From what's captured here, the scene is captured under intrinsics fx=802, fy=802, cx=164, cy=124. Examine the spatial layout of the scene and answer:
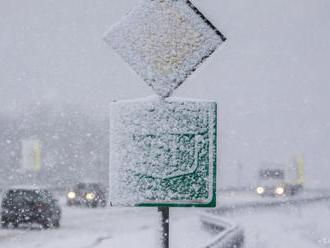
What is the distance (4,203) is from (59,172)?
230 ft

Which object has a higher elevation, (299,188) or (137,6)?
(137,6)

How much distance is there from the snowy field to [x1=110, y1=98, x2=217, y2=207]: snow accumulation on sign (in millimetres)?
10807

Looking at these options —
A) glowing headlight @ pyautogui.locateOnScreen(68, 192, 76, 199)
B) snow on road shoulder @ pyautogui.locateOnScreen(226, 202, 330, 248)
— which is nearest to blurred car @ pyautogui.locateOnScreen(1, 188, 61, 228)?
snow on road shoulder @ pyautogui.locateOnScreen(226, 202, 330, 248)

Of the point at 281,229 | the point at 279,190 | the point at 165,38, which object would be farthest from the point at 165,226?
the point at 279,190

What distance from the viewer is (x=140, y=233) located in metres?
23.2

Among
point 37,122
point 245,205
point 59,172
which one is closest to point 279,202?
point 245,205

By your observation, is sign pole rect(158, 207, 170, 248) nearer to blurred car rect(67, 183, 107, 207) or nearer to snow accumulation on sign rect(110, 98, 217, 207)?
snow accumulation on sign rect(110, 98, 217, 207)

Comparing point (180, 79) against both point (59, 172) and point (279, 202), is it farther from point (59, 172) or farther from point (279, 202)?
point (59, 172)

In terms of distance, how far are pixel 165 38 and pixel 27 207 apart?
21.1 metres

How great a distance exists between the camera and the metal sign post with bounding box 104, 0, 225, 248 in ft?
10.5

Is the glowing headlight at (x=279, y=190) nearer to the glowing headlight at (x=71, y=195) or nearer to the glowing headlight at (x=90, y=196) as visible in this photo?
the glowing headlight at (x=90, y=196)

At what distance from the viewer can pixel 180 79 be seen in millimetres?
3223

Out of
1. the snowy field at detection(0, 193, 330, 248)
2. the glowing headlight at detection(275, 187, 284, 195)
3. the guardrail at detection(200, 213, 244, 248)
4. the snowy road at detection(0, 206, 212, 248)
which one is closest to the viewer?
the guardrail at detection(200, 213, 244, 248)

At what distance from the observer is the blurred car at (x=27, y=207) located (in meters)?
23.8
